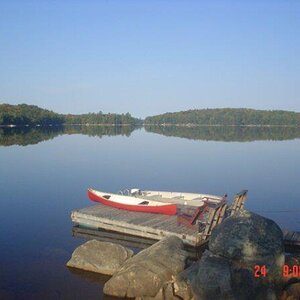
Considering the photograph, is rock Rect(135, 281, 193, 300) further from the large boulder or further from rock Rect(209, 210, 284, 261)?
rock Rect(209, 210, 284, 261)

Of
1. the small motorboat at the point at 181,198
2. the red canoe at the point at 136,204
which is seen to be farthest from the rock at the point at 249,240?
the small motorboat at the point at 181,198

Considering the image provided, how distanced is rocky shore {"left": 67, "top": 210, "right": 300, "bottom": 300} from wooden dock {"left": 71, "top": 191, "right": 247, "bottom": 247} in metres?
5.56

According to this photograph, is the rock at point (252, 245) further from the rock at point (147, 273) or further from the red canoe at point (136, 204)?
the red canoe at point (136, 204)

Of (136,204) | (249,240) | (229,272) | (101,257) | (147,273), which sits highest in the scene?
(249,240)

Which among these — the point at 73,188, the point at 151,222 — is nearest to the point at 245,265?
the point at 151,222

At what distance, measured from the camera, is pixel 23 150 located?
224 feet

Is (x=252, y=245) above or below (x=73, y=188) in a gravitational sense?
above

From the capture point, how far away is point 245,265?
1250 cm

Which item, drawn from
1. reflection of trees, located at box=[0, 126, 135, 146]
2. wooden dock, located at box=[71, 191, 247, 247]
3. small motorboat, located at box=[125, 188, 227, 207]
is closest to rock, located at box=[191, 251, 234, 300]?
wooden dock, located at box=[71, 191, 247, 247]

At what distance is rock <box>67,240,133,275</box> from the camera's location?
17034 millimetres

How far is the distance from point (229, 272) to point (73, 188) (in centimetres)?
2606

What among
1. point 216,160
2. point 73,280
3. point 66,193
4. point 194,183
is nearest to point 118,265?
point 73,280

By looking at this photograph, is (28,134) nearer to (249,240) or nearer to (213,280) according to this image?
(213,280)
